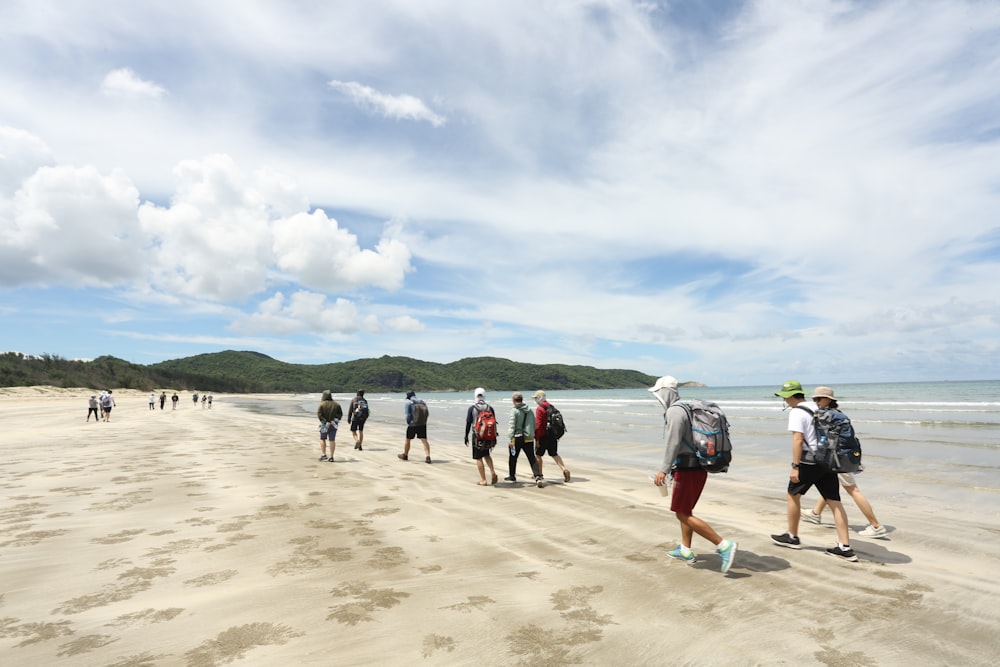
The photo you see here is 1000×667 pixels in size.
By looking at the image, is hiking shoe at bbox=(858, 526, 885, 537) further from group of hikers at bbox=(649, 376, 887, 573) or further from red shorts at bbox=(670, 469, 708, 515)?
red shorts at bbox=(670, 469, 708, 515)

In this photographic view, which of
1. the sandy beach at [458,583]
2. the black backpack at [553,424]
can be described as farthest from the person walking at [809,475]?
the black backpack at [553,424]

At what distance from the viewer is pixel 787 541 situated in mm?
6320

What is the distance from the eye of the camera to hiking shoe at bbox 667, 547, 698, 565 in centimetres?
556

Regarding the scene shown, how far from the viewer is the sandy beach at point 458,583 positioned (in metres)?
3.74

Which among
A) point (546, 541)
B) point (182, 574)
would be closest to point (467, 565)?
point (546, 541)

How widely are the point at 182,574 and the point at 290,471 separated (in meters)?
7.13

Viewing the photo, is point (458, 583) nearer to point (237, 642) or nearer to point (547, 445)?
point (237, 642)

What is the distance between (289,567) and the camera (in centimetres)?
539

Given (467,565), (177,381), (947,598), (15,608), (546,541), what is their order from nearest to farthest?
(15,608) < (947,598) < (467,565) < (546,541) < (177,381)

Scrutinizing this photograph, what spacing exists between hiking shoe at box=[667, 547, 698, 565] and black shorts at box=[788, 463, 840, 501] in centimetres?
161

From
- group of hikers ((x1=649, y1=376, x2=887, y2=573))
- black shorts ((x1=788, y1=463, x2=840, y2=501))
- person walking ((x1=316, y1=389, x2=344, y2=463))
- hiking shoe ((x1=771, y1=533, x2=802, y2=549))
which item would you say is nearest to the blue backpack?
group of hikers ((x1=649, y1=376, x2=887, y2=573))

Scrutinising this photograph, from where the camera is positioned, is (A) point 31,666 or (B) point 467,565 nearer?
(A) point 31,666

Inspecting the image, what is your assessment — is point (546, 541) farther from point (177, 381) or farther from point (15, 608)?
point (177, 381)

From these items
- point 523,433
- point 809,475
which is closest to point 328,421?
point 523,433
